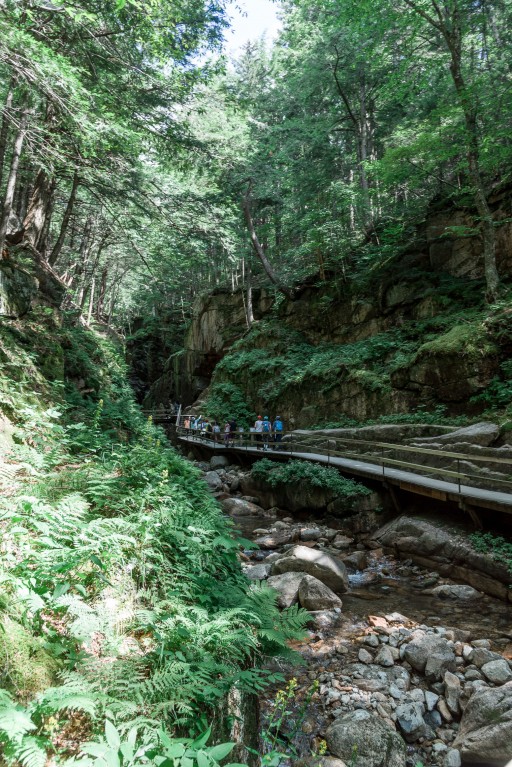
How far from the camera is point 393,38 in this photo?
16047mm

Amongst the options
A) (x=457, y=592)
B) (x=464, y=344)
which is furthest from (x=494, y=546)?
(x=464, y=344)

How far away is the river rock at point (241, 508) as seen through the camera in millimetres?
12969

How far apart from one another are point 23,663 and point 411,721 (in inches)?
164

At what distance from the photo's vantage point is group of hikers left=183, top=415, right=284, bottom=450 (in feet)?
59.1

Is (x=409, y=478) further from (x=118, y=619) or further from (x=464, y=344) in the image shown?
(x=118, y=619)

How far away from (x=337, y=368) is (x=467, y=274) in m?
Answer: 6.92

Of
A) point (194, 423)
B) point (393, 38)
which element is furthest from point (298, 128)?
point (194, 423)

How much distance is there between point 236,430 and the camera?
2294cm

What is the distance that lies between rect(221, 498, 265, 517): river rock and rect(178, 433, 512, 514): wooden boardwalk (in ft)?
8.46

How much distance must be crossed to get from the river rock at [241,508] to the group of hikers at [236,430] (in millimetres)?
3557

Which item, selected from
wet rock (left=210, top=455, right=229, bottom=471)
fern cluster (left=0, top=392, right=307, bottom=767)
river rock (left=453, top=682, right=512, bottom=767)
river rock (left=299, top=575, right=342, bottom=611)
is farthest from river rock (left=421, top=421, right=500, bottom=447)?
wet rock (left=210, top=455, right=229, bottom=471)

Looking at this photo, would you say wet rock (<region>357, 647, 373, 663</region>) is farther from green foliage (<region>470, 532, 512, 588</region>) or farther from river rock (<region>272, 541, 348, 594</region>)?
green foliage (<region>470, 532, 512, 588</region>)

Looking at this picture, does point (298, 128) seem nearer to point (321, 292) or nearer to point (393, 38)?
point (393, 38)

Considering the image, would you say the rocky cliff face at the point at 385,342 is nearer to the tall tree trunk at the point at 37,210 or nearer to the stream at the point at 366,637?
the stream at the point at 366,637
